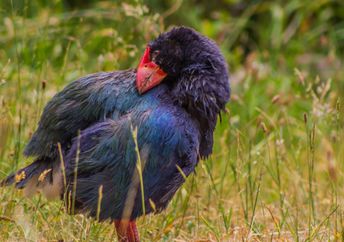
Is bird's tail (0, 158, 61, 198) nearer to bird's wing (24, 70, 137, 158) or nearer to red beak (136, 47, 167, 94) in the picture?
A: bird's wing (24, 70, 137, 158)

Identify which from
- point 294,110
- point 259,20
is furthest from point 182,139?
point 259,20

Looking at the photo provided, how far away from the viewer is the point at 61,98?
11.8 ft

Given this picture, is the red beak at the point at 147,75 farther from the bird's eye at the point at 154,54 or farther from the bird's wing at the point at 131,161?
the bird's wing at the point at 131,161

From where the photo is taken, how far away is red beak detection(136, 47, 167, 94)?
3.49m

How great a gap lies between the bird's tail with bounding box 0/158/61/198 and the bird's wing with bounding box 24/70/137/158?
48 millimetres

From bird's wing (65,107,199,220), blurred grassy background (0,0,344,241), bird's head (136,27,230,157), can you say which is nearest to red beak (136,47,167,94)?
bird's head (136,27,230,157)

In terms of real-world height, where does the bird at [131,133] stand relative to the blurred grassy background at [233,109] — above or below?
above

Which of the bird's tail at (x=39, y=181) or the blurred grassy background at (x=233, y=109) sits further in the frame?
the blurred grassy background at (x=233, y=109)

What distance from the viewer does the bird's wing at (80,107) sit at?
3473mm

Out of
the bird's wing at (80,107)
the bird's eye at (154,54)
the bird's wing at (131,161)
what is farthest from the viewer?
the bird's eye at (154,54)

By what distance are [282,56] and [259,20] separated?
914mm

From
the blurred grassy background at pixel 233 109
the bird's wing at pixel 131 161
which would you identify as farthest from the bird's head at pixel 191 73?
the blurred grassy background at pixel 233 109

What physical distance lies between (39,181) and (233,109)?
255 cm

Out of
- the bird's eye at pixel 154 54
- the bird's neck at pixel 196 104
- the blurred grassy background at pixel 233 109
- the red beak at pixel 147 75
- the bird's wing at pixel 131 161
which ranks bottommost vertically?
the blurred grassy background at pixel 233 109
